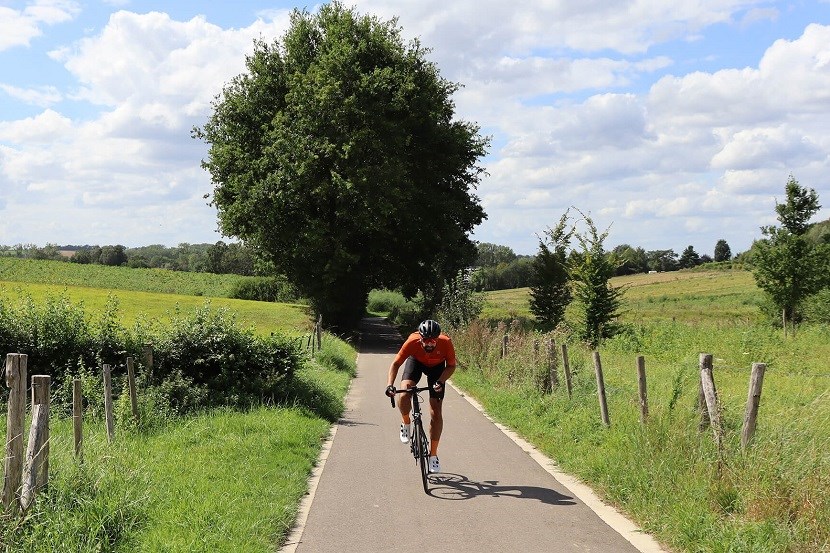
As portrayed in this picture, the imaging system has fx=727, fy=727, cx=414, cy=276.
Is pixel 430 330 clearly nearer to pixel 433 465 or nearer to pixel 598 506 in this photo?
pixel 433 465

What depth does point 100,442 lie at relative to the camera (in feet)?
29.5

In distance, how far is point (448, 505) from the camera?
7.82 metres

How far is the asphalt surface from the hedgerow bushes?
289 centimetres

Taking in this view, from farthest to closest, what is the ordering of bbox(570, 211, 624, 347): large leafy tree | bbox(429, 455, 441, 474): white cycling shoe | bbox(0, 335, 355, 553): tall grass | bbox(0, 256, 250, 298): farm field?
bbox(0, 256, 250, 298): farm field
bbox(570, 211, 624, 347): large leafy tree
bbox(429, 455, 441, 474): white cycling shoe
bbox(0, 335, 355, 553): tall grass

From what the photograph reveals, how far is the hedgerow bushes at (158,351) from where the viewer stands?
13.8 m

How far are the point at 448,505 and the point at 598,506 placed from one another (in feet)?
5.24

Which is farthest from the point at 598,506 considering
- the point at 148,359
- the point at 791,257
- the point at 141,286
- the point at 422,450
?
the point at 141,286

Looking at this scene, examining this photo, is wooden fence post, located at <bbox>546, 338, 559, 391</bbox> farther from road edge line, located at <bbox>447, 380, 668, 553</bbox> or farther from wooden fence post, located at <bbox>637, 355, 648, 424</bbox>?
wooden fence post, located at <bbox>637, 355, 648, 424</bbox>

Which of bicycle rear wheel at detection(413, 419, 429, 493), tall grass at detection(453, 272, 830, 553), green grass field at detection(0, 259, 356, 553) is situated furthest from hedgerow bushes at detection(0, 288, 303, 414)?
bicycle rear wheel at detection(413, 419, 429, 493)

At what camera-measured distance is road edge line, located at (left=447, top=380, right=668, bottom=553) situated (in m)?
6.51

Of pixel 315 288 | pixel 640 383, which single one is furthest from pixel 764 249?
pixel 640 383

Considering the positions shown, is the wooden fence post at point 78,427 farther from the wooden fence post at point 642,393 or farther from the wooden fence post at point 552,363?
the wooden fence post at point 552,363

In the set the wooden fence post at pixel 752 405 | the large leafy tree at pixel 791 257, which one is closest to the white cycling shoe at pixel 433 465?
the wooden fence post at pixel 752 405

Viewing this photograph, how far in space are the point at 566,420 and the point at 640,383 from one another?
105 inches
